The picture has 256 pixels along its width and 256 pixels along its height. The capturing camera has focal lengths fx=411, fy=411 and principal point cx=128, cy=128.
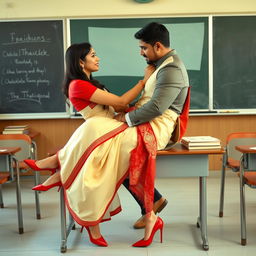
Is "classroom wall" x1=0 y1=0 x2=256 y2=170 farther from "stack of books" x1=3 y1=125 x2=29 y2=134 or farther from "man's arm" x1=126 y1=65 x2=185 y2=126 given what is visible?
"man's arm" x1=126 y1=65 x2=185 y2=126

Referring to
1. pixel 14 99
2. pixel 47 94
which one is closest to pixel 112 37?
pixel 47 94

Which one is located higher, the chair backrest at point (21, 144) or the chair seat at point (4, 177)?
the chair backrest at point (21, 144)

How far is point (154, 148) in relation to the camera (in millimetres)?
2758

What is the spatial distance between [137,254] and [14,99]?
120 inches

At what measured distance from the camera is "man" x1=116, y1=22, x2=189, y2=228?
2.72 metres

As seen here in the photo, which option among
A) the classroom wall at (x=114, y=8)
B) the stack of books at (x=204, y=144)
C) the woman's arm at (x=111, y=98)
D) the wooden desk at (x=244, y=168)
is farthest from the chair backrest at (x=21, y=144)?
the wooden desk at (x=244, y=168)

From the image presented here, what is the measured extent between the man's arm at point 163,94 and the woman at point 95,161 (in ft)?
0.48

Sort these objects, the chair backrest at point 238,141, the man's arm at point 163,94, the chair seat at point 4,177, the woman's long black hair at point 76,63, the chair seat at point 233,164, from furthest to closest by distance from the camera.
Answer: the chair backrest at point 238,141, the chair seat at point 233,164, the chair seat at point 4,177, the woman's long black hair at point 76,63, the man's arm at point 163,94

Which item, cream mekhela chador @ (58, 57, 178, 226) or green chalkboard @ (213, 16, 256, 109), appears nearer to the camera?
cream mekhela chador @ (58, 57, 178, 226)

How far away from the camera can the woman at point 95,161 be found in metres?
2.76

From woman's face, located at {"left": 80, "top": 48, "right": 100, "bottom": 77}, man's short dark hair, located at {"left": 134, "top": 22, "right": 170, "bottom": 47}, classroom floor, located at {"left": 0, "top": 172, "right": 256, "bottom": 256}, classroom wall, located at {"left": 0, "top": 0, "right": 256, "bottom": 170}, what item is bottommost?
classroom floor, located at {"left": 0, "top": 172, "right": 256, "bottom": 256}

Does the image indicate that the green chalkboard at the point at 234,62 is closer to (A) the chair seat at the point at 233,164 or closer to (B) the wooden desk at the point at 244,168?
(A) the chair seat at the point at 233,164

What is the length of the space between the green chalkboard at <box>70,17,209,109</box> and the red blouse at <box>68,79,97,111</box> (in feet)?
7.26

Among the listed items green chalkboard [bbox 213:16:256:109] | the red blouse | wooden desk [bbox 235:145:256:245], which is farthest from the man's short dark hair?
green chalkboard [bbox 213:16:256:109]
